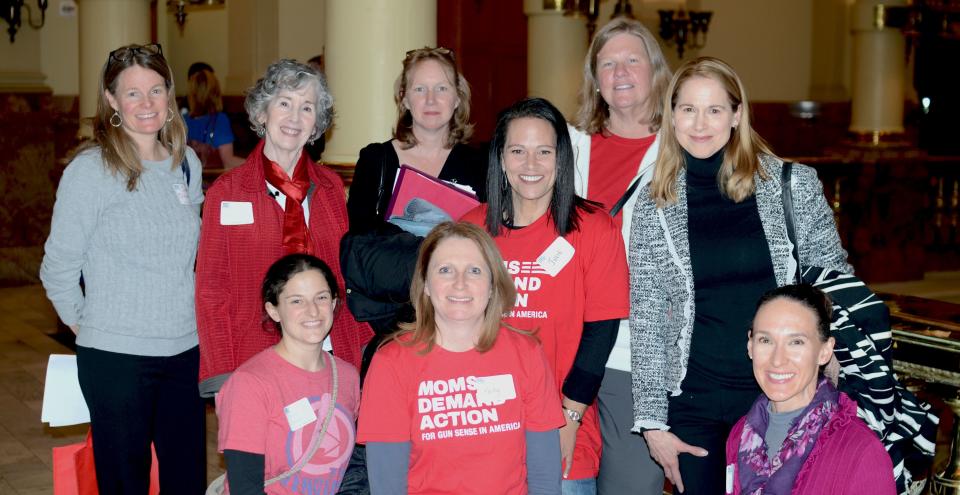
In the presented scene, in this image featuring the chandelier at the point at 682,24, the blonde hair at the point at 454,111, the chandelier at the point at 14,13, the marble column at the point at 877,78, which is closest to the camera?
the blonde hair at the point at 454,111

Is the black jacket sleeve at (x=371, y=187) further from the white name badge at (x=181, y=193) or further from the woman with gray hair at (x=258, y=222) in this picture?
the white name badge at (x=181, y=193)

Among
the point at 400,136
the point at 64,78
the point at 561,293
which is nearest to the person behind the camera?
the point at 561,293

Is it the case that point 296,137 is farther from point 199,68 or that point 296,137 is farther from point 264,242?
point 199,68

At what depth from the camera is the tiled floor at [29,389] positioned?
495 centimetres

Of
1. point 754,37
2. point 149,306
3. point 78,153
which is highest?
point 754,37

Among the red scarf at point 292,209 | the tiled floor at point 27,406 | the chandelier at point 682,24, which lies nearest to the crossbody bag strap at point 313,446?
the red scarf at point 292,209

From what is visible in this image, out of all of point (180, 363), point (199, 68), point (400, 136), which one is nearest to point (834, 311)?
point (400, 136)

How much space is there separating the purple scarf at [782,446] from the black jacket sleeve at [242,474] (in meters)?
1.28

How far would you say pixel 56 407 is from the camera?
3.39 meters

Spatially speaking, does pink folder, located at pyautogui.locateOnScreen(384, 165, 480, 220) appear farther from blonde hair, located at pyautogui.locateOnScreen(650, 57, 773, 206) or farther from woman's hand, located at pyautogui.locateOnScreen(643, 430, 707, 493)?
woman's hand, located at pyautogui.locateOnScreen(643, 430, 707, 493)

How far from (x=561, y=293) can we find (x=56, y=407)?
1631mm

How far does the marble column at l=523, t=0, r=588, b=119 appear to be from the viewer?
9.28 metres

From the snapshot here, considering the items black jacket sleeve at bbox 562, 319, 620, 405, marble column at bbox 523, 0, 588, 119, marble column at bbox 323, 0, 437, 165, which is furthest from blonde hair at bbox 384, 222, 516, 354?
marble column at bbox 523, 0, 588, 119

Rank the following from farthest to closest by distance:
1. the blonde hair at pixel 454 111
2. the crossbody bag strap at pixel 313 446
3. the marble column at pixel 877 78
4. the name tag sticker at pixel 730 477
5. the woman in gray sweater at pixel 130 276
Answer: the marble column at pixel 877 78
the blonde hair at pixel 454 111
the woman in gray sweater at pixel 130 276
the crossbody bag strap at pixel 313 446
the name tag sticker at pixel 730 477
